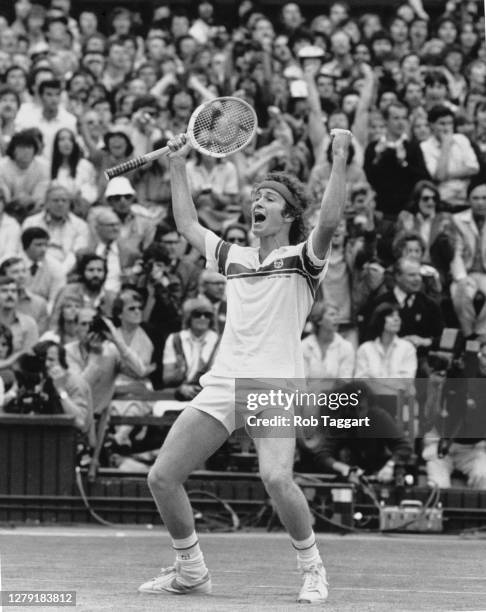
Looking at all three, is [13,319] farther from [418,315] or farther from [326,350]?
[418,315]

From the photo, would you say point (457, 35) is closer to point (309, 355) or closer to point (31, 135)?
point (31, 135)

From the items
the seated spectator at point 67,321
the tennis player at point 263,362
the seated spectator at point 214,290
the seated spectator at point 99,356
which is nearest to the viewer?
the tennis player at point 263,362

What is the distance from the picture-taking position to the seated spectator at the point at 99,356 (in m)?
12.6

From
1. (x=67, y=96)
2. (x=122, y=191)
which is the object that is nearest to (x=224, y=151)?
(x=122, y=191)

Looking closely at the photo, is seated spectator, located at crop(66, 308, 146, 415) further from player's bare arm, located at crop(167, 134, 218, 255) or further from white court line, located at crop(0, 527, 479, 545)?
player's bare arm, located at crop(167, 134, 218, 255)

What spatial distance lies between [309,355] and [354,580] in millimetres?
4562

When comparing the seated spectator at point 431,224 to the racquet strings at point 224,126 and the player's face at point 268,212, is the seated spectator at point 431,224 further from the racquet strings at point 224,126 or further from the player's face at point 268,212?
the player's face at point 268,212

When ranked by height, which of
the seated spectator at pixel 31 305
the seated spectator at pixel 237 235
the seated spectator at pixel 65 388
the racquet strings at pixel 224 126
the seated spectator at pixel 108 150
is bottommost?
the seated spectator at pixel 65 388

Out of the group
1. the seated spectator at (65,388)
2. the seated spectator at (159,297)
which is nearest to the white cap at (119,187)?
the seated spectator at (159,297)

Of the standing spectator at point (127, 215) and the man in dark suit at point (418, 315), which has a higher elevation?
the standing spectator at point (127, 215)

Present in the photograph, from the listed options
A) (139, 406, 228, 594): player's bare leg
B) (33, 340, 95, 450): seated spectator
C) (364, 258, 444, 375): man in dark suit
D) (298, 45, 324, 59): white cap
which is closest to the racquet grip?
(139, 406, 228, 594): player's bare leg

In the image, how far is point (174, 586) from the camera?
24.8 feet

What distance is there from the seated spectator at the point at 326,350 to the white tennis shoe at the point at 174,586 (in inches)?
209

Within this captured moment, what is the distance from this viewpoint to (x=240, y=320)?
749 centimetres
